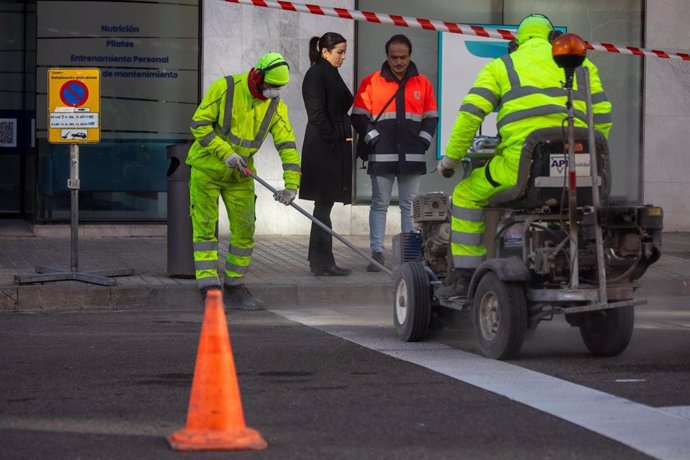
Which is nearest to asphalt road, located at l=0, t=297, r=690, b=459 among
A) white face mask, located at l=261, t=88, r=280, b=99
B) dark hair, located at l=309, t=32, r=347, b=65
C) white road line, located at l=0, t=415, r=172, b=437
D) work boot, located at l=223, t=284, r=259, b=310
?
white road line, located at l=0, t=415, r=172, b=437

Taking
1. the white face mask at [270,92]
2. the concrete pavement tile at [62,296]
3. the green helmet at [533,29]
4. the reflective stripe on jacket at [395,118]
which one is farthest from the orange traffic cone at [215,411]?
the reflective stripe on jacket at [395,118]

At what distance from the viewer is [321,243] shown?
41.4 ft

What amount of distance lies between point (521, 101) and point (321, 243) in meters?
4.79

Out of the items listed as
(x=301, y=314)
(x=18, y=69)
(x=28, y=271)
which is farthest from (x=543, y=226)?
(x=18, y=69)

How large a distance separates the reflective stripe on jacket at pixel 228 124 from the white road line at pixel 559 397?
197cm

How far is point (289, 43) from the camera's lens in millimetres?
15945

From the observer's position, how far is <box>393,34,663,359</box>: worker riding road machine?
7.68 m

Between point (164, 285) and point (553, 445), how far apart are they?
6466mm

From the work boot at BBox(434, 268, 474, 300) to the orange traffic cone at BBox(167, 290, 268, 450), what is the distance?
317cm

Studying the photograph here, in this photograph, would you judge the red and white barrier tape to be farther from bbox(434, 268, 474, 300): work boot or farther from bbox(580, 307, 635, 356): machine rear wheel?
bbox(580, 307, 635, 356): machine rear wheel

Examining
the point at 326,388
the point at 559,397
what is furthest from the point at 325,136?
the point at 559,397

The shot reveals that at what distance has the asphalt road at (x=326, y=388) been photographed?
5641mm

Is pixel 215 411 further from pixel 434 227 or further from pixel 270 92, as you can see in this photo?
pixel 270 92

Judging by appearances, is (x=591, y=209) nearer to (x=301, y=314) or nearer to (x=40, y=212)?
(x=301, y=314)
